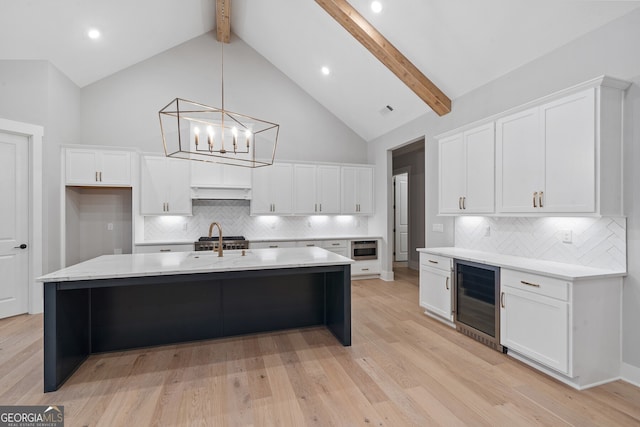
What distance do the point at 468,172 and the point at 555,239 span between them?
111 cm

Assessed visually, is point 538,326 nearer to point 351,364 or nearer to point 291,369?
point 351,364

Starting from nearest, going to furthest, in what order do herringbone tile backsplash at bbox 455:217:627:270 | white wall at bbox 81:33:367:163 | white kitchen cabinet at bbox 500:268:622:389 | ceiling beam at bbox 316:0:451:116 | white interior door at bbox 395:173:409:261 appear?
white kitchen cabinet at bbox 500:268:622:389, herringbone tile backsplash at bbox 455:217:627:270, ceiling beam at bbox 316:0:451:116, white wall at bbox 81:33:367:163, white interior door at bbox 395:173:409:261

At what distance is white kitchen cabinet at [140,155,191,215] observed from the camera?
514cm

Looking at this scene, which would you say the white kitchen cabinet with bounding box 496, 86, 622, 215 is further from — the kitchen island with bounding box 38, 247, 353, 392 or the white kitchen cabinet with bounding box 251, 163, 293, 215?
the white kitchen cabinet with bounding box 251, 163, 293, 215

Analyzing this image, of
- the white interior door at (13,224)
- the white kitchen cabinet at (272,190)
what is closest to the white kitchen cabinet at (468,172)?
the white kitchen cabinet at (272,190)

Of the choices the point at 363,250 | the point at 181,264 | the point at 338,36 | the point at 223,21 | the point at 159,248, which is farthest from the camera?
the point at 363,250

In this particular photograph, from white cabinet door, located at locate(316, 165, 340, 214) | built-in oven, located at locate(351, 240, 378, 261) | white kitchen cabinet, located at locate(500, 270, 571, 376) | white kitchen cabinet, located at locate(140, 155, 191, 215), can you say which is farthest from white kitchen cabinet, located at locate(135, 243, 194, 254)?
white kitchen cabinet, located at locate(500, 270, 571, 376)

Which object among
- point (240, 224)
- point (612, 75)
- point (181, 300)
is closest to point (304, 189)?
point (240, 224)

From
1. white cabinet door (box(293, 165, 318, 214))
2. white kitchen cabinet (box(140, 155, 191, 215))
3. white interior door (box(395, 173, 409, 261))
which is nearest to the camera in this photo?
white kitchen cabinet (box(140, 155, 191, 215))

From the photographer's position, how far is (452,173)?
3924 mm

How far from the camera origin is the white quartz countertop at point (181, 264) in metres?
2.46

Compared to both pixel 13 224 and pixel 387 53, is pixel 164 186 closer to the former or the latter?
pixel 13 224

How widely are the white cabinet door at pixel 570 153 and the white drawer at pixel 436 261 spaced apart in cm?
116

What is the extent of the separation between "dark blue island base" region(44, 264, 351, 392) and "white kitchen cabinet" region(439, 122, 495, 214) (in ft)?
5.55
